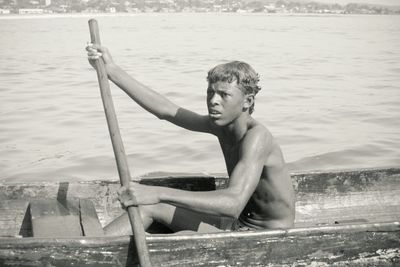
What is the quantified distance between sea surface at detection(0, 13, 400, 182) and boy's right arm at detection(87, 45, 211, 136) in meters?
2.52

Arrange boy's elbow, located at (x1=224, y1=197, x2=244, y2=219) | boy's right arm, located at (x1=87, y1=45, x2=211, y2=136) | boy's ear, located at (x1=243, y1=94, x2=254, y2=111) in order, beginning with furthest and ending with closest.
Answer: boy's right arm, located at (x1=87, y1=45, x2=211, y2=136)
boy's ear, located at (x1=243, y1=94, x2=254, y2=111)
boy's elbow, located at (x1=224, y1=197, x2=244, y2=219)

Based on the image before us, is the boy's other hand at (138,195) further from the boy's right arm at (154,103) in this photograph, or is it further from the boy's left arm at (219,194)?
the boy's right arm at (154,103)

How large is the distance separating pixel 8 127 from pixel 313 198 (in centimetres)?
670

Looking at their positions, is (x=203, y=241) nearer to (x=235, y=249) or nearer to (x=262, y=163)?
(x=235, y=249)

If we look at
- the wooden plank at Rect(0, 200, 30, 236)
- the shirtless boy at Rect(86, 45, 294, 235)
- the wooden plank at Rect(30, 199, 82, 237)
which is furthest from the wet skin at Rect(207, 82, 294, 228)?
the wooden plank at Rect(0, 200, 30, 236)

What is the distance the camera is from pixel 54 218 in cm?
374

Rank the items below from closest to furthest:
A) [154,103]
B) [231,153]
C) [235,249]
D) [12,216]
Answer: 1. [235,249]
2. [231,153]
3. [154,103]
4. [12,216]

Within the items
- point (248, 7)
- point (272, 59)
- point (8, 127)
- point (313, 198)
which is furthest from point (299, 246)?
point (248, 7)

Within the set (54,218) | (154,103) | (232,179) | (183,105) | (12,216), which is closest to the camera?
(232,179)

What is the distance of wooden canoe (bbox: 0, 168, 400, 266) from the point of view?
3.04m

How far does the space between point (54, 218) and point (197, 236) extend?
1127 millimetres

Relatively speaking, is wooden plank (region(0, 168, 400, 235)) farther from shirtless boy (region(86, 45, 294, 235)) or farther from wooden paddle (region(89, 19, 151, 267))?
wooden paddle (region(89, 19, 151, 267))

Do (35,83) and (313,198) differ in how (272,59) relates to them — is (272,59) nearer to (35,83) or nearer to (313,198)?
(35,83)

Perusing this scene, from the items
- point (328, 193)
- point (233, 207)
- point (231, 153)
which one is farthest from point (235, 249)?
point (328, 193)
